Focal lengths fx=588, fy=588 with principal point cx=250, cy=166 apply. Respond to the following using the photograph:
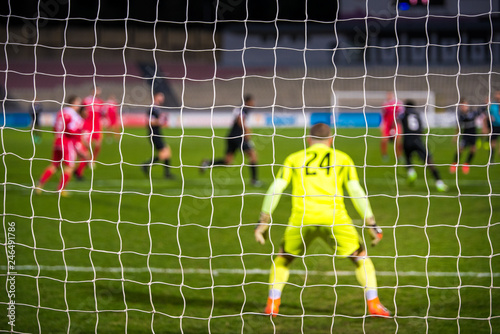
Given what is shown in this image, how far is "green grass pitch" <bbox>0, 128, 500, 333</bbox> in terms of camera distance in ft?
15.6

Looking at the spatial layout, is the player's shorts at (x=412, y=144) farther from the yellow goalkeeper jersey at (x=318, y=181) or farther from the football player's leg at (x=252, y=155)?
the yellow goalkeeper jersey at (x=318, y=181)

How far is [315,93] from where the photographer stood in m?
37.3

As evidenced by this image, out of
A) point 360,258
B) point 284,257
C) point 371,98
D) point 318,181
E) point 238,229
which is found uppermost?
point 318,181

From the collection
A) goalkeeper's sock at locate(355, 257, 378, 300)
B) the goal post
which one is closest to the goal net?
goalkeeper's sock at locate(355, 257, 378, 300)

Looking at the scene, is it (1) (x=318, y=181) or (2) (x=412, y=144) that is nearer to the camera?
(1) (x=318, y=181)

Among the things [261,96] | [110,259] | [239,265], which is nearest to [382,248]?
[239,265]

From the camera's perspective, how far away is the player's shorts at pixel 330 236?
15.7ft

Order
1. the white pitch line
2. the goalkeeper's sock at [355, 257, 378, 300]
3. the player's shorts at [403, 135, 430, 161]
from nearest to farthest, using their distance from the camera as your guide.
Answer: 1. the goalkeeper's sock at [355, 257, 378, 300]
2. the white pitch line
3. the player's shorts at [403, 135, 430, 161]

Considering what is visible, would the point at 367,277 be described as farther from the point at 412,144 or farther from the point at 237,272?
the point at 412,144

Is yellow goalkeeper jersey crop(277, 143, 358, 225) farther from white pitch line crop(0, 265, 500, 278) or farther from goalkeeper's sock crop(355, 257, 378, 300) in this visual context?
white pitch line crop(0, 265, 500, 278)

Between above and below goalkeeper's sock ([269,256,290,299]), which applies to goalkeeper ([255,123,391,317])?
above

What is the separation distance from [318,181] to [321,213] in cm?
27

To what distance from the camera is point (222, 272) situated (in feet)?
19.9

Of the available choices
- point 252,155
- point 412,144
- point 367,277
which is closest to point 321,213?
point 367,277
